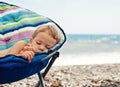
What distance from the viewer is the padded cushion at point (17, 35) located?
3.12 meters

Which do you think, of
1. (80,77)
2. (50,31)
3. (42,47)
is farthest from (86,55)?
(42,47)

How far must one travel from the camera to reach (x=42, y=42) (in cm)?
342

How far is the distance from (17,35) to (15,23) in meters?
0.16

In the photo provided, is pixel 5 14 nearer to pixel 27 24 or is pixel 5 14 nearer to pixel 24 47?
pixel 27 24

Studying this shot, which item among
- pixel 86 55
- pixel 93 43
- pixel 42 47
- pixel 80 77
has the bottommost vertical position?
pixel 93 43

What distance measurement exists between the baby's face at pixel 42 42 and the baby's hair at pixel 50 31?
0.11 ft

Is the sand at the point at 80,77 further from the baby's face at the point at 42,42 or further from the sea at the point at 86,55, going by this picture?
the sea at the point at 86,55

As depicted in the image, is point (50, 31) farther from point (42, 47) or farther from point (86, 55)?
point (86, 55)

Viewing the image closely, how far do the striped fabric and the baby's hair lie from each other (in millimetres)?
53

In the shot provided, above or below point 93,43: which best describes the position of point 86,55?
above

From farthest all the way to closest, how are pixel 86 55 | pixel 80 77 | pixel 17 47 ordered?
pixel 86 55, pixel 80 77, pixel 17 47

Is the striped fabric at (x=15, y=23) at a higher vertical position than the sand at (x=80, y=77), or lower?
higher

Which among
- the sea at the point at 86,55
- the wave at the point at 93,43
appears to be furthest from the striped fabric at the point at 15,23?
the wave at the point at 93,43

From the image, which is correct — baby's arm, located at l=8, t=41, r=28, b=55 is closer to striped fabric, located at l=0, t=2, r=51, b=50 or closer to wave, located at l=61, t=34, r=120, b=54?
striped fabric, located at l=0, t=2, r=51, b=50
